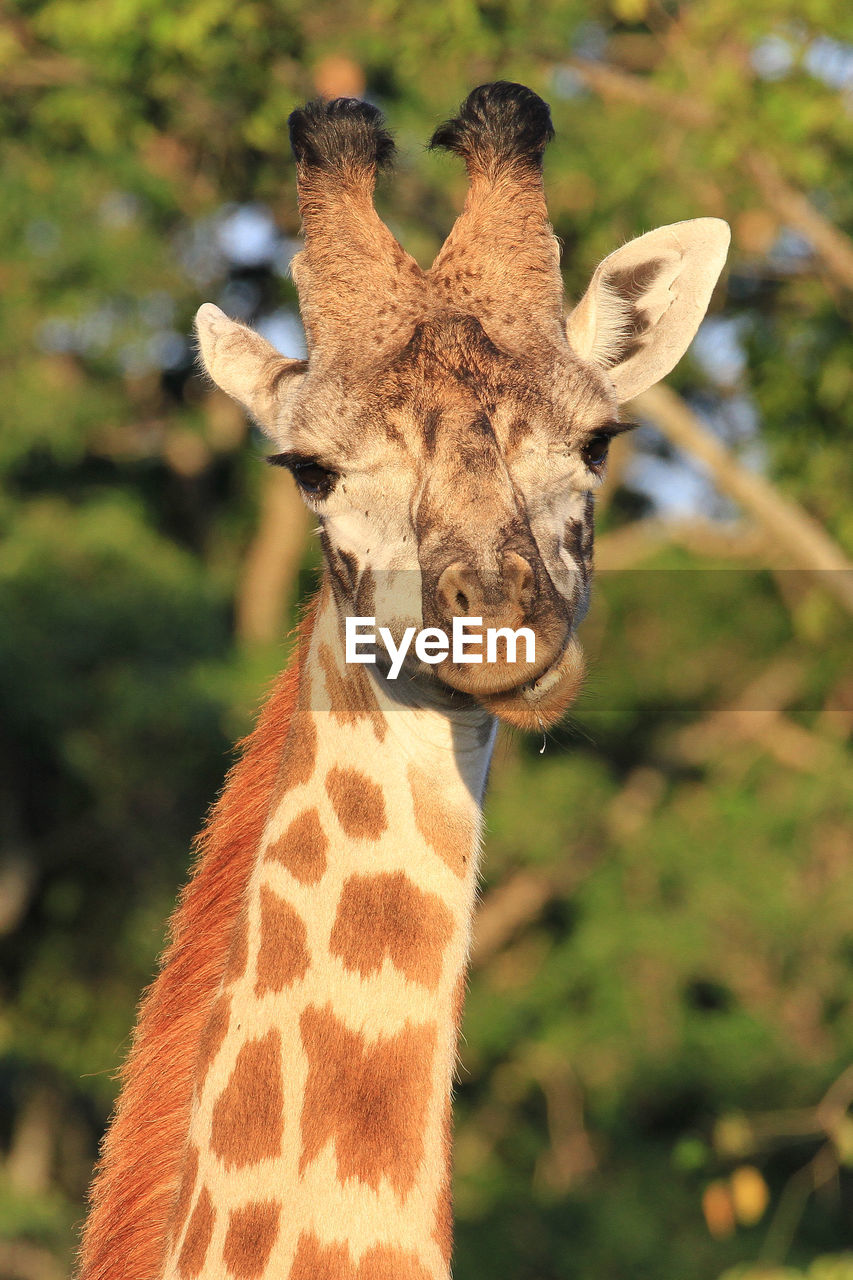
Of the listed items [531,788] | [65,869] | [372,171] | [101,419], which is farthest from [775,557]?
[372,171]

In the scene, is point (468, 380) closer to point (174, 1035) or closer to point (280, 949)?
point (280, 949)

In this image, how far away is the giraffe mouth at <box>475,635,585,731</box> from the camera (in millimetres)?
3664

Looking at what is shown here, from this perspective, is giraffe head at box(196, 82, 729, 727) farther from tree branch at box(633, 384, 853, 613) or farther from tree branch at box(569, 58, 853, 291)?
tree branch at box(633, 384, 853, 613)

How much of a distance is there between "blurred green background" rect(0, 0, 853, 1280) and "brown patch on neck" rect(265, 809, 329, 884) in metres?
4.44

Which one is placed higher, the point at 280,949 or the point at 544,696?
the point at 544,696

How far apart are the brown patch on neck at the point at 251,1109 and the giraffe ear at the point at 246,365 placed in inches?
65.0

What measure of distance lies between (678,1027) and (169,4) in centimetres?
1437

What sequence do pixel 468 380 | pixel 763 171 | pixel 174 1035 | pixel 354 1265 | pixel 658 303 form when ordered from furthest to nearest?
1. pixel 763 171
2. pixel 658 303
3. pixel 174 1035
4. pixel 468 380
5. pixel 354 1265

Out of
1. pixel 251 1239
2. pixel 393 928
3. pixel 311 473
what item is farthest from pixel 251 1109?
pixel 311 473

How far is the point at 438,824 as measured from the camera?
402 cm

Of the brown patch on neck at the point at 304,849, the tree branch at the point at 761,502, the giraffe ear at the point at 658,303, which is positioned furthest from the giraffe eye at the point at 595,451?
the tree branch at the point at 761,502

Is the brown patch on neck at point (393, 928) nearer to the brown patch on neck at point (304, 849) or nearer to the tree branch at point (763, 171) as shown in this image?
the brown patch on neck at point (304, 849)

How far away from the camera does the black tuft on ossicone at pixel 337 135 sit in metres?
4.46

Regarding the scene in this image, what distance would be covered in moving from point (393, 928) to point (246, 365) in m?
1.62
